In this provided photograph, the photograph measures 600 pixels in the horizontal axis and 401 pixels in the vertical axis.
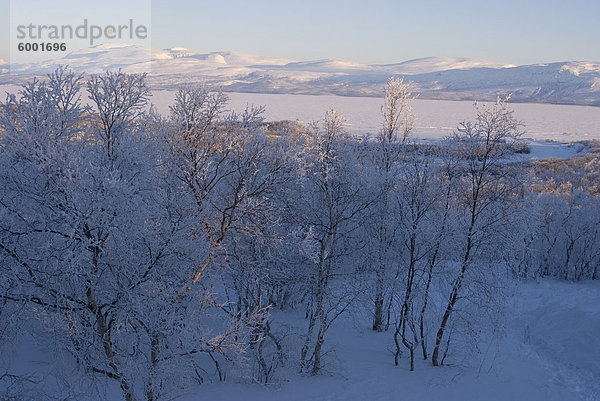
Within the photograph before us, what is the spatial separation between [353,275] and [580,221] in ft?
A: 36.1

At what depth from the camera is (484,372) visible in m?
Answer: 10.7

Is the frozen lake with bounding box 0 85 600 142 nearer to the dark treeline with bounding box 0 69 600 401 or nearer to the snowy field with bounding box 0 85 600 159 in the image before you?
the snowy field with bounding box 0 85 600 159

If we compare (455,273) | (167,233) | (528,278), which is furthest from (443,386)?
(528,278)

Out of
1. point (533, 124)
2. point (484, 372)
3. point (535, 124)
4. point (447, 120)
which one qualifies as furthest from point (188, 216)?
point (535, 124)

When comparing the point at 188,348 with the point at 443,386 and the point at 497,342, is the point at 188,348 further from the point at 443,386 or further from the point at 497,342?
the point at 497,342

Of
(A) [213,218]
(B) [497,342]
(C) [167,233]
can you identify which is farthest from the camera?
(B) [497,342]

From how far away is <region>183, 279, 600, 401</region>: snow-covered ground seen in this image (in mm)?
9781

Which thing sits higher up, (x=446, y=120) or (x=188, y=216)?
(x=446, y=120)

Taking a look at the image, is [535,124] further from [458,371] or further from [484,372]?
[458,371]

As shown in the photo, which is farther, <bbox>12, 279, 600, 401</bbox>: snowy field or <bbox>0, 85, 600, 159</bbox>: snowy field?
<bbox>0, 85, 600, 159</bbox>: snowy field

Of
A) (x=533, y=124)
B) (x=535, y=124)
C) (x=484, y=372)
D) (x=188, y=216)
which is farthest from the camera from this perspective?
(x=535, y=124)

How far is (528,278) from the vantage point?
1778 centimetres

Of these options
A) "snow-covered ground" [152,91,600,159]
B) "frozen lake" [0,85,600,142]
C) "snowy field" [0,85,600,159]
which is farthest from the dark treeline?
"frozen lake" [0,85,600,142]

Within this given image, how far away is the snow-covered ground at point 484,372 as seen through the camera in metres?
9.78
